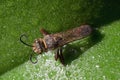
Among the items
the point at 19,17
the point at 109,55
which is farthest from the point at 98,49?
the point at 19,17

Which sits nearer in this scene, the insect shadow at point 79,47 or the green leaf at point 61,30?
the green leaf at point 61,30

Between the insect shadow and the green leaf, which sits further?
the insect shadow

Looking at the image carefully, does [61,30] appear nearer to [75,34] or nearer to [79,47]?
[75,34]

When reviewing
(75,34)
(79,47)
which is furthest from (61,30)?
(79,47)

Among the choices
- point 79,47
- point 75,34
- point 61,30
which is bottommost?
point 79,47
